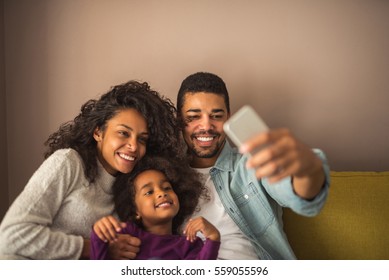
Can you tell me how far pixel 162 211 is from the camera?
3.65 ft

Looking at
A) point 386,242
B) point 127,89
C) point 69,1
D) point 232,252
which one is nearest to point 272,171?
point 232,252

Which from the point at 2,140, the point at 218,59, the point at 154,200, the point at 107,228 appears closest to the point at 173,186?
the point at 154,200

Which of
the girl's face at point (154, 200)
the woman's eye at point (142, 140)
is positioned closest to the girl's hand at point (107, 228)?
the girl's face at point (154, 200)

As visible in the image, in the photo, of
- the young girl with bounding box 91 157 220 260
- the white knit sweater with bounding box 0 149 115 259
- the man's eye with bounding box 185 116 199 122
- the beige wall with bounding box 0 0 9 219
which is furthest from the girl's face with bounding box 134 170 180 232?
the beige wall with bounding box 0 0 9 219

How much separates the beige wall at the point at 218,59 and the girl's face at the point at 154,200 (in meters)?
0.49

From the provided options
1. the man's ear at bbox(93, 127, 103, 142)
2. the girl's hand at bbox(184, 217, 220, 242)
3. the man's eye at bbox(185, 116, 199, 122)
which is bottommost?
the girl's hand at bbox(184, 217, 220, 242)

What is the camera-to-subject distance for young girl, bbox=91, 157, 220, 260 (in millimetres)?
1011

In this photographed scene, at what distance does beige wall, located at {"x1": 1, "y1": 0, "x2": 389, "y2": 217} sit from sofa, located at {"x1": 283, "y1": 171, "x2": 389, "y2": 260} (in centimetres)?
31

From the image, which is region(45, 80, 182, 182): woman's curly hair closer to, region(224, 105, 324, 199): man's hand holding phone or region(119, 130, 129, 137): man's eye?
region(119, 130, 129, 137): man's eye

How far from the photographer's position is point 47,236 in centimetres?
Result: 96

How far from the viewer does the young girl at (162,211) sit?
39.8 inches

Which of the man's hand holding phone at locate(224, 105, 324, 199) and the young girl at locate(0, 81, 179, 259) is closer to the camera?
the man's hand holding phone at locate(224, 105, 324, 199)

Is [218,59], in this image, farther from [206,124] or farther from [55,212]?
[55,212]

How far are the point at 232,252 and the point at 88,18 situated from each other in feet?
3.38
